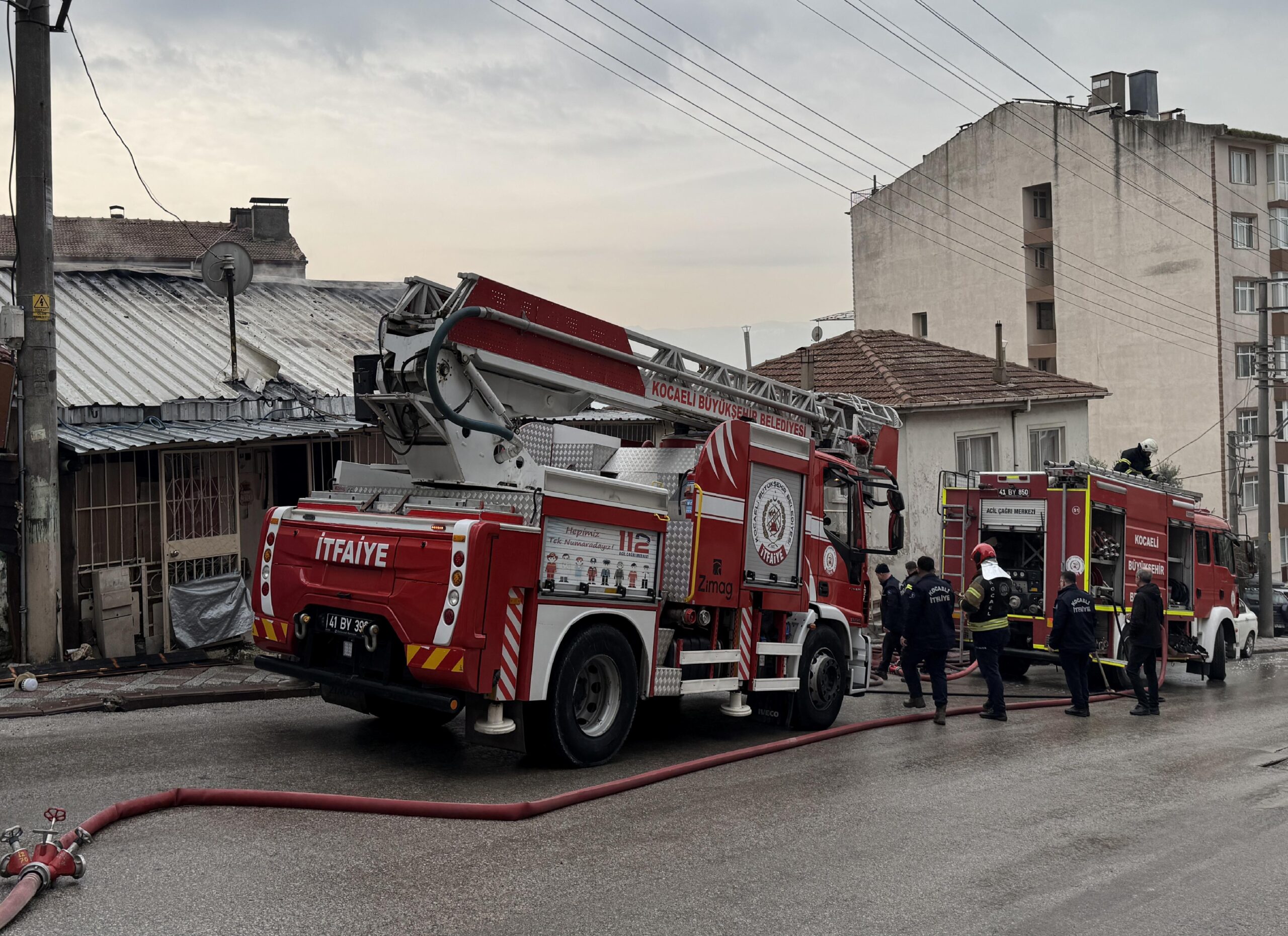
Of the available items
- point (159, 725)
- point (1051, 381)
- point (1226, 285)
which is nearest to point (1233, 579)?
point (1051, 381)

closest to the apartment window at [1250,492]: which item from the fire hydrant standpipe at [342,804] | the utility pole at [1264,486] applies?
the utility pole at [1264,486]

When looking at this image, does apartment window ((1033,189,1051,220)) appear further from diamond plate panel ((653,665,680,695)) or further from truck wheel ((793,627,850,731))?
diamond plate panel ((653,665,680,695))

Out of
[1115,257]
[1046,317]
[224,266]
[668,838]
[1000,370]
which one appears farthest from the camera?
[1046,317]

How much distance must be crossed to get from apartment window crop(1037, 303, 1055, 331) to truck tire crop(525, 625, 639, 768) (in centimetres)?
4032

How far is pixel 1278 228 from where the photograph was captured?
46656 mm

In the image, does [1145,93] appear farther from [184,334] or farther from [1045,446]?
[184,334]

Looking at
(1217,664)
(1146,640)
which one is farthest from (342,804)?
(1217,664)

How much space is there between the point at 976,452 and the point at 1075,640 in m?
11.2

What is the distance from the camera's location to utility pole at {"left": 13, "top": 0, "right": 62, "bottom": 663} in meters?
12.1

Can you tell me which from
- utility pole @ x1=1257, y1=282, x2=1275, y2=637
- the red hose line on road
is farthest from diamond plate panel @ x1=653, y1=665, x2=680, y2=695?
utility pole @ x1=1257, y1=282, x2=1275, y2=637

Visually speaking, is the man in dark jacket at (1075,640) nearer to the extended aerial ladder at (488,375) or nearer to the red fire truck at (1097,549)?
the red fire truck at (1097,549)

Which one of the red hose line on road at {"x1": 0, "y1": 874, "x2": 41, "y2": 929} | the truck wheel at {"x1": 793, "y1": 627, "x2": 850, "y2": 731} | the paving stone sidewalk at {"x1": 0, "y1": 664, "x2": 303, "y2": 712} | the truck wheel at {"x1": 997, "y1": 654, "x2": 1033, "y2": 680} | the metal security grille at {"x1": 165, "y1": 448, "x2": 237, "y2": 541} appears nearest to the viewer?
the red hose line on road at {"x1": 0, "y1": 874, "x2": 41, "y2": 929}

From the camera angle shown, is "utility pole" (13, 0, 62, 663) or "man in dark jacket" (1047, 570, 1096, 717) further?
"man in dark jacket" (1047, 570, 1096, 717)

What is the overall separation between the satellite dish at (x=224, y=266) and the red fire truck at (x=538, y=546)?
7520 millimetres
